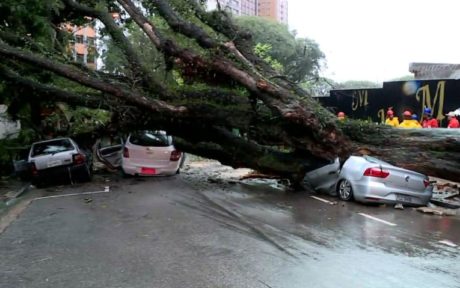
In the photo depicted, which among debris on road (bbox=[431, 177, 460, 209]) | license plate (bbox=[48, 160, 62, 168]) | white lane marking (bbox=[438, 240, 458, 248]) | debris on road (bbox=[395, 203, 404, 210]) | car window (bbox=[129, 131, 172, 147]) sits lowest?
debris on road (bbox=[431, 177, 460, 209])

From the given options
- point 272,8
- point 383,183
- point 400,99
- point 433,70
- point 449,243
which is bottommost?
point 449,243

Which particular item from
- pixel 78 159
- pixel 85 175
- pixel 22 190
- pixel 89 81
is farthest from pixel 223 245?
pixel 85 175

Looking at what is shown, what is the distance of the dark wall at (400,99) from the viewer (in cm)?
1847

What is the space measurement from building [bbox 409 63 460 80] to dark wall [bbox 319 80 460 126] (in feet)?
25.5

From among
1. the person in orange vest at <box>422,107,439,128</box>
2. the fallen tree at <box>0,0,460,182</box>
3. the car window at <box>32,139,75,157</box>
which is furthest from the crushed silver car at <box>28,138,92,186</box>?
the person in orange vest at <box>422,107,439,128</box>

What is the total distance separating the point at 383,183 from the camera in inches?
453

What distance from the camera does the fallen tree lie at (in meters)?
12.5

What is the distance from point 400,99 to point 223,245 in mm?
15415

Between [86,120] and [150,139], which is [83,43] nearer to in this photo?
[86,120]

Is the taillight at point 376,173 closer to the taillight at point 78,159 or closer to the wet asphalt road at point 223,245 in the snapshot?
the wet asphalt road at point 223,245

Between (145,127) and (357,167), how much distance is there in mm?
7166

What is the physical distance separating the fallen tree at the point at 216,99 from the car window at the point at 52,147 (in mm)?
1360

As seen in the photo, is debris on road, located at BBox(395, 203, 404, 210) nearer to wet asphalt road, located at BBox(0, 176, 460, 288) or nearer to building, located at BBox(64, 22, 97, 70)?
wet asphalt road, located at BBox(0, 176, 460, 288)

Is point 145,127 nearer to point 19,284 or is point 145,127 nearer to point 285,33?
point 19,284
